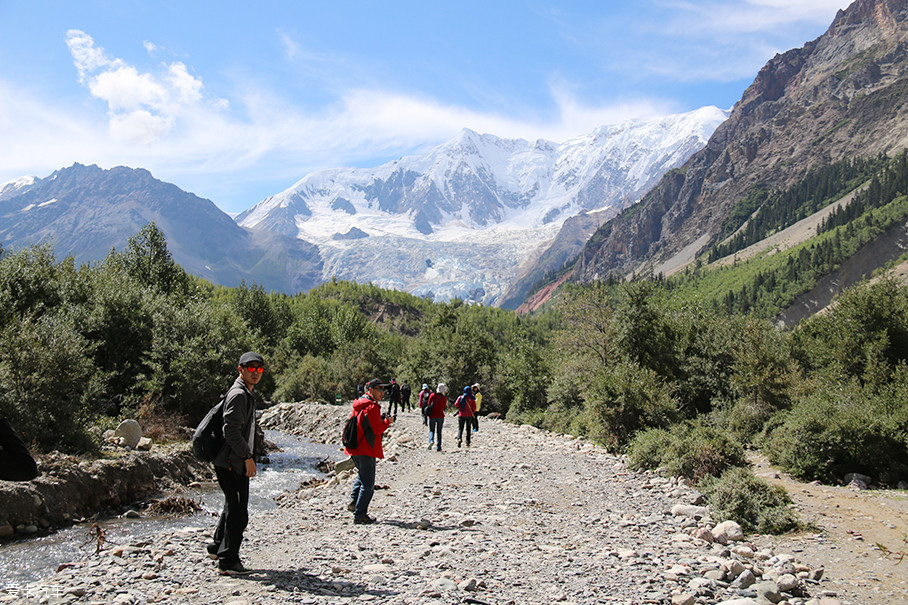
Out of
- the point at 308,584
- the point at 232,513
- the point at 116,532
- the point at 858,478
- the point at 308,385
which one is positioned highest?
the point at 232,513

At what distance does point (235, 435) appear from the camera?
7.48 meters

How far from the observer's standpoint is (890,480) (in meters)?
14.7

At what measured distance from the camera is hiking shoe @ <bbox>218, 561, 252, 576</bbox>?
7535 mm

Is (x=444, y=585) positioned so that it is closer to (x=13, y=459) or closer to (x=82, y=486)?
(x=13, y=459)

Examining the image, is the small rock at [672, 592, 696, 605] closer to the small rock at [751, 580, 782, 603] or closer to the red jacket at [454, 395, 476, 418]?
the small rock at [751, 580, 782, 603]

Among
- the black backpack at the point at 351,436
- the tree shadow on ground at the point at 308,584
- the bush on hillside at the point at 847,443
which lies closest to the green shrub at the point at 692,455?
the bush on hillside at the point at 847,443

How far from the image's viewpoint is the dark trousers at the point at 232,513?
752 centimetres

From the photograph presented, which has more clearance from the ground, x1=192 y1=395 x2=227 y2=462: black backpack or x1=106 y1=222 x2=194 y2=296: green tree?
x1=106 y1=222 x2=194 y2=296: green tree

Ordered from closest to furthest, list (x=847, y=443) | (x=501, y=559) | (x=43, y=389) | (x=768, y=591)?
(x=768, y=591) < (x=501, y=559) < (x=847, y=443) < (x=43, y=389)

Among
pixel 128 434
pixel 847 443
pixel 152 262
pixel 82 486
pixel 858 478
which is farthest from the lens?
pixel 152 262

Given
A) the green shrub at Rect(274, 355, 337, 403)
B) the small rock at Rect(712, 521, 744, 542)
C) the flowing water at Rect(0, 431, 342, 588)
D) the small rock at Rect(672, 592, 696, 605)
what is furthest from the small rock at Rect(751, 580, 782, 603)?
the green shrub at Rect(274, 355, 337, 403)

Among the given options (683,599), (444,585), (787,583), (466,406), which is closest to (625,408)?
(466,406)

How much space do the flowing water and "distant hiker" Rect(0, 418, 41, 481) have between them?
544 centimetres

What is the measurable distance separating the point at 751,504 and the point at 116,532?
13.8m
